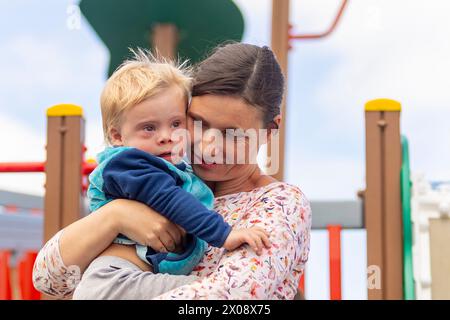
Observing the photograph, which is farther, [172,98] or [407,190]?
[407,190]

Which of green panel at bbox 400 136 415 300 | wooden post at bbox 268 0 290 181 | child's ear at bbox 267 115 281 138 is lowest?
green panel at bbox 400 136 415 300

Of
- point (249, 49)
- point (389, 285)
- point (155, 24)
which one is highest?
point (155, 24)

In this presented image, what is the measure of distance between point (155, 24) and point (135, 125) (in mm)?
4063

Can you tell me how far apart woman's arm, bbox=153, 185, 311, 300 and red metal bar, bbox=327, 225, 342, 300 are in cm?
233

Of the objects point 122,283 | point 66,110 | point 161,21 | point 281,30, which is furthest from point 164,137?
point 161,21

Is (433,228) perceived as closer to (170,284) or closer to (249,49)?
(249,49)

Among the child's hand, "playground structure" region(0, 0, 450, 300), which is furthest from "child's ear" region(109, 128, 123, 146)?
"playground structure" region(0, 0, 450, 300)

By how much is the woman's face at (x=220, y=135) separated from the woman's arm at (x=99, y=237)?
19cm

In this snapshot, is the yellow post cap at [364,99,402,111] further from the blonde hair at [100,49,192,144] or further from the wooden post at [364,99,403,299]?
the blonde hair at [100,49,192,144]

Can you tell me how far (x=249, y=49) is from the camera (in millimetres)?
1815

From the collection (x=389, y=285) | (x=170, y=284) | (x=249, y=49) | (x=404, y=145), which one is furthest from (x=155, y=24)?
(x=170, y=284)

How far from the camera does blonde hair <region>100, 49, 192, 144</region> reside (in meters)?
1.77

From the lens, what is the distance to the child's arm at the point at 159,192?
1.56 metres

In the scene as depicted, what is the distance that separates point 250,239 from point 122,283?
0.30 metres
